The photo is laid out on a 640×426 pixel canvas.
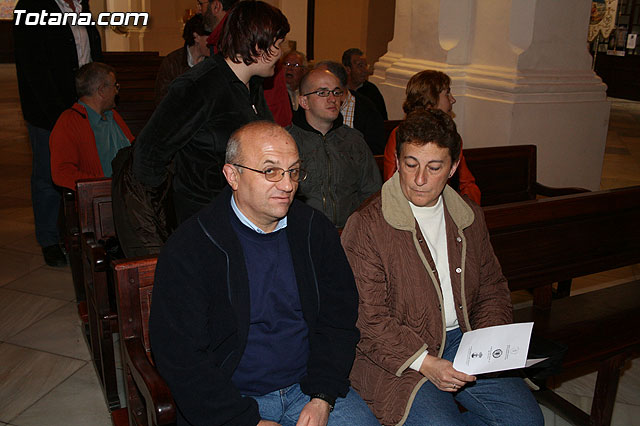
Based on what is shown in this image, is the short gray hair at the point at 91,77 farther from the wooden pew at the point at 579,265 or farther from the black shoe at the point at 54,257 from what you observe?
the wooden pew at the point at 579,265

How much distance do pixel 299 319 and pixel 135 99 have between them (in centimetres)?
574

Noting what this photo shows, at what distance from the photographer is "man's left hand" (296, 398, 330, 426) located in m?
2.11

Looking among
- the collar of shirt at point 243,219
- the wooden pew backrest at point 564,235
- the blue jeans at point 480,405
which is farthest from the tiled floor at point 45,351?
the collar of shirt at point 243,219

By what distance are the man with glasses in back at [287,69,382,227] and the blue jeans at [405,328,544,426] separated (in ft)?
3.62

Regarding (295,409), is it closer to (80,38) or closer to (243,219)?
(243,219)

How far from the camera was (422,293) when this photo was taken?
2.47 m

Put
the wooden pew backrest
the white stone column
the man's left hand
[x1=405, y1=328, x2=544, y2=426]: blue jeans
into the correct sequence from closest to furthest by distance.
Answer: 1. the man's left hand
2. [x1=405, y1=328, x2=544, y2=426]: blue jeans
3. the wooden pew backrest
4. the white stone column

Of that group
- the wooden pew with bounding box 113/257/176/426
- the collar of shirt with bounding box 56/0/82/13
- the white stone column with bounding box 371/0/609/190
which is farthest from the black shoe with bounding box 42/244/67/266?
the white stone column with bounding box 371/0/609/190

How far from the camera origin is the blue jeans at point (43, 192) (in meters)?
4.93

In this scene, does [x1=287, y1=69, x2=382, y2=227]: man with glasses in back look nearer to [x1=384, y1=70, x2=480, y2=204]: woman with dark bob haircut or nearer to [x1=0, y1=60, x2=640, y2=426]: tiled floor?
[x1=384, y1=70, x2=480, y2=204]: woman with dark bob haircut

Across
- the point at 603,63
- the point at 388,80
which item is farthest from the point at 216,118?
the point at 603,63

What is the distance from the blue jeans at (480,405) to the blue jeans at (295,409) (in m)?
0.19

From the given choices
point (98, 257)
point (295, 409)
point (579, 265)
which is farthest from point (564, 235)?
point (98, 257)

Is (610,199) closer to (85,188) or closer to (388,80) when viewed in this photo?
(85,188)
